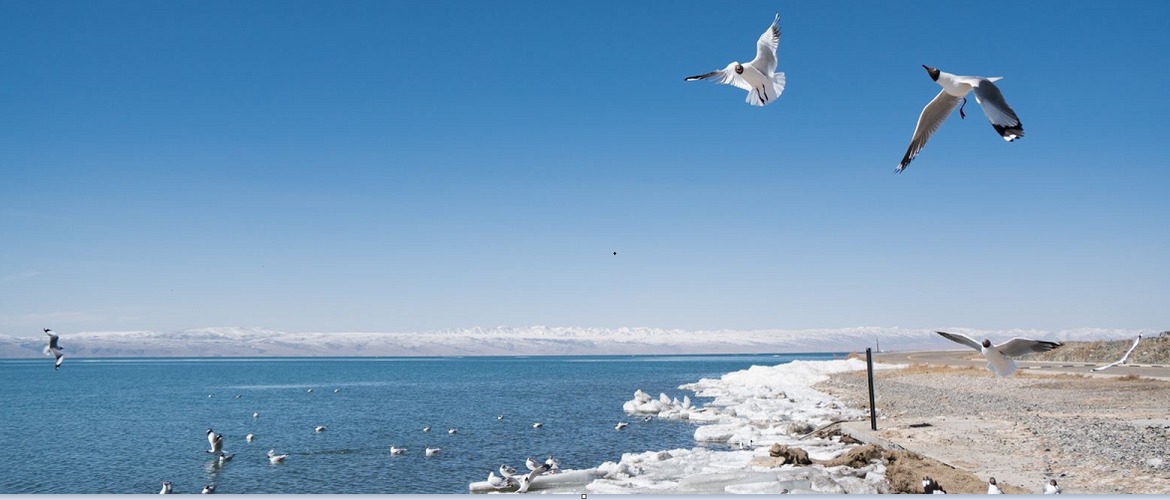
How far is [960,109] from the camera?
15.9ft

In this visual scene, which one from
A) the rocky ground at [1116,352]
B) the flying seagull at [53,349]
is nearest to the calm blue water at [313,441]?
the flying seagull at [53,349]

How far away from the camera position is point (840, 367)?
59.4m

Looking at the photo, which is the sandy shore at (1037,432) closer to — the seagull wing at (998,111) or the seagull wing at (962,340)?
the seagull wing at (962,340)

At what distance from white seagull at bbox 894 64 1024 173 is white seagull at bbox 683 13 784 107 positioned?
2.89 ft

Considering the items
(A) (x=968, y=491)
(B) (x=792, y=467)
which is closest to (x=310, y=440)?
(B) (x=792, y=467)

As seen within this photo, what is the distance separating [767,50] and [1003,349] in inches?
94.5

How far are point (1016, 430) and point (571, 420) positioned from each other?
18368 mm

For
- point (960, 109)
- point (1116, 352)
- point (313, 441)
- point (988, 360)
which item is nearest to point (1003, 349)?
point (988, 360)

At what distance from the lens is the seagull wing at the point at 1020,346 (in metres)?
4.51

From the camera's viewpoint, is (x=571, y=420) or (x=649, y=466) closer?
(x=649, y=466)

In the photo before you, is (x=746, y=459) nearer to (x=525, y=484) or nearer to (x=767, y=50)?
(x=525, y=484)

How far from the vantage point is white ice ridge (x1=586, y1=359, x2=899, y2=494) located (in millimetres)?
10930

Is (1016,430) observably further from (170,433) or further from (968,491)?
(170,433)

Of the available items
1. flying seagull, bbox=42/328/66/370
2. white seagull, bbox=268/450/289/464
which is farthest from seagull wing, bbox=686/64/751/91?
white seagull, bbox=268/450/289/464
